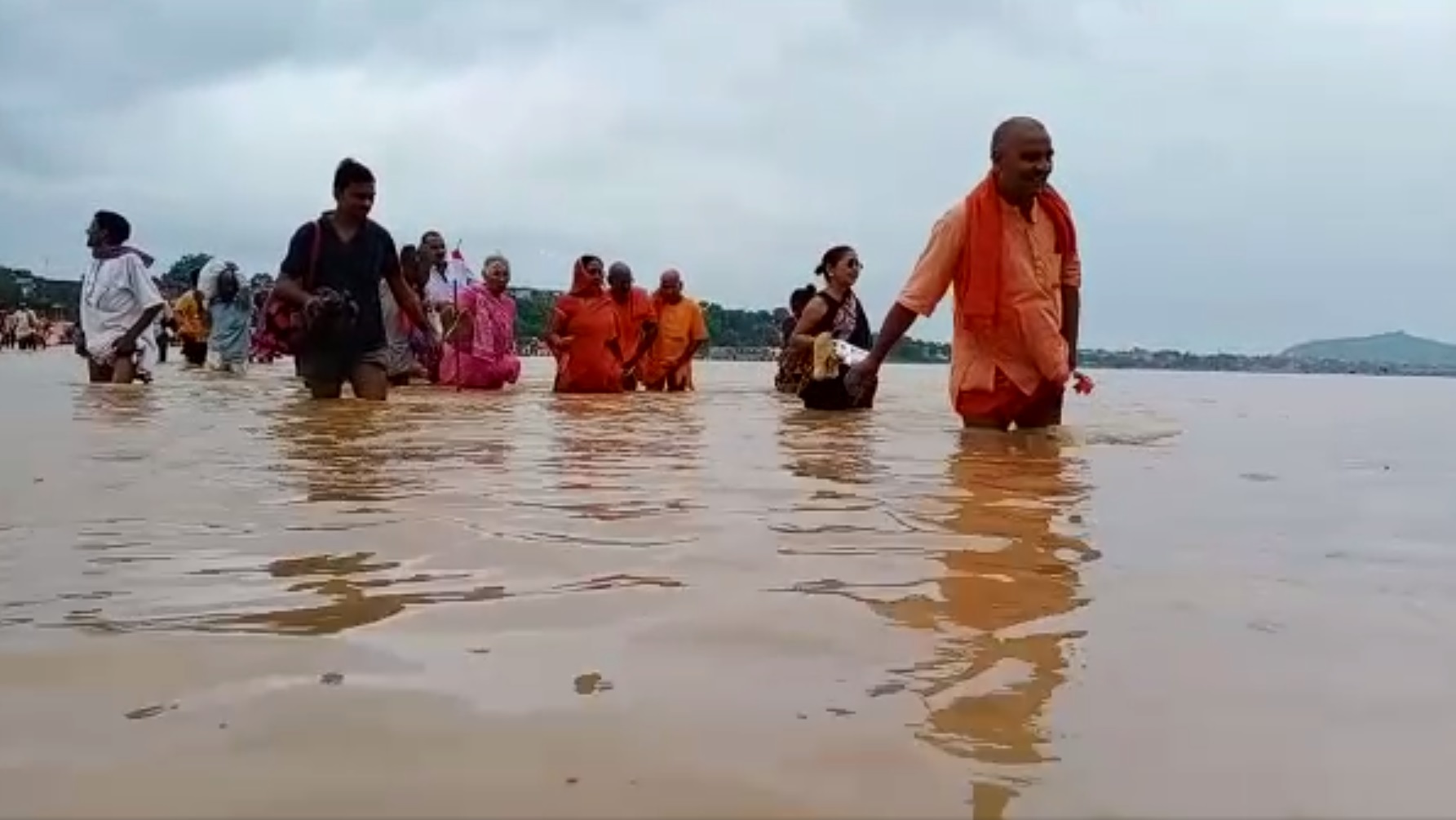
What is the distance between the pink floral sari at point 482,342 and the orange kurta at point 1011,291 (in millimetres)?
6997

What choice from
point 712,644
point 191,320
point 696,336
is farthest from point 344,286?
point 191,320

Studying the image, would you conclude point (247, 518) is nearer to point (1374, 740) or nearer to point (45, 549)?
point (45, 549)

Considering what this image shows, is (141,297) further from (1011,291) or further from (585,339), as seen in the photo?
(1011,291)

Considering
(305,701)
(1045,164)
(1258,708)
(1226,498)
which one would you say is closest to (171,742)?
(305,701)

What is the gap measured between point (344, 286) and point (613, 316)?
3.95 m

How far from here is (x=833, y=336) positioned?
9781mm

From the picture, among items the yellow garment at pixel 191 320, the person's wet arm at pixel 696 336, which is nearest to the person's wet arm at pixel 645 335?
the person's wet arm at pixel 696 336

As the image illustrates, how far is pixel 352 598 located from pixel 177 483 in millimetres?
1924

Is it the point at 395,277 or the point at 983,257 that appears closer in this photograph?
the point at 983,257

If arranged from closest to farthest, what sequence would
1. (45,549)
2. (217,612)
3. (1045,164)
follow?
(217,612) < (45,549) < (1045,164)

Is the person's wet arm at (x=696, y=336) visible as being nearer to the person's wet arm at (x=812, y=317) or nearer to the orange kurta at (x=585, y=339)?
the orange kurta at (x=585, y=339)

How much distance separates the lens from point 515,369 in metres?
13.3

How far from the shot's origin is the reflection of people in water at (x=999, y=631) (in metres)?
1.62

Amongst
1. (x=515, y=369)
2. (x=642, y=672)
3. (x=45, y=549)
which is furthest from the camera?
(x=515, y=369)
